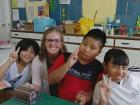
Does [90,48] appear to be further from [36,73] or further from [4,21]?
[4,21]

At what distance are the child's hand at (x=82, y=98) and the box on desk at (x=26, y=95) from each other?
0.25 metres

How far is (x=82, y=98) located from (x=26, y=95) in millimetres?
349

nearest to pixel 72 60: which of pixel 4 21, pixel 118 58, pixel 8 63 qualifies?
pixel 118 58

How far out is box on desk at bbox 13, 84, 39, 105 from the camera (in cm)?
126

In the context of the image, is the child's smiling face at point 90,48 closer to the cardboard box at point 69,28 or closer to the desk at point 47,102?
the desk at point 47,102

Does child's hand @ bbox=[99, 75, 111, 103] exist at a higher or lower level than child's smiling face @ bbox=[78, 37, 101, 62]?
lower

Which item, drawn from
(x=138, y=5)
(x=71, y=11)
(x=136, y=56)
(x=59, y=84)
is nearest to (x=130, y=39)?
(x=136, y=56)

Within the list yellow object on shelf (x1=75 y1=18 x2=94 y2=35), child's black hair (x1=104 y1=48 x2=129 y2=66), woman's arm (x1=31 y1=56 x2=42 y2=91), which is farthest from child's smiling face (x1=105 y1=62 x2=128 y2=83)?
yellow object on shelf (x1=75 y1=18 x2=94 y2=35)

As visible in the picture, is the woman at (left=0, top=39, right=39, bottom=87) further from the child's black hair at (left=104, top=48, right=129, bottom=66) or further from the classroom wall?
the classroom wall

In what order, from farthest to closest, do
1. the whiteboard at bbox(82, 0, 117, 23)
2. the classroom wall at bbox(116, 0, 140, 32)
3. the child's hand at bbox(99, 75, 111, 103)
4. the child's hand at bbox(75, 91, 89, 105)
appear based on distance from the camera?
the whiteboard at bbox(82, 0, 117, 23), the classroom wall at bbox(116, 0, 140, 32), the child's hand at bbox(75, 91, 89, 105), the child's hand at bbox(99, 75, 111, 103)

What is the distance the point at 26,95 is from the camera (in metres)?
1.27

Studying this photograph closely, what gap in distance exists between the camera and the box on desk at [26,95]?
1259mm

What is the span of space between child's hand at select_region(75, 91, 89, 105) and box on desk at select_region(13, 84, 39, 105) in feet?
0.84

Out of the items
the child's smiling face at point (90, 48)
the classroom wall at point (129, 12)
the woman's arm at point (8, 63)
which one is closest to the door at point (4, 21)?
the classroom wall at point (129, 12)
